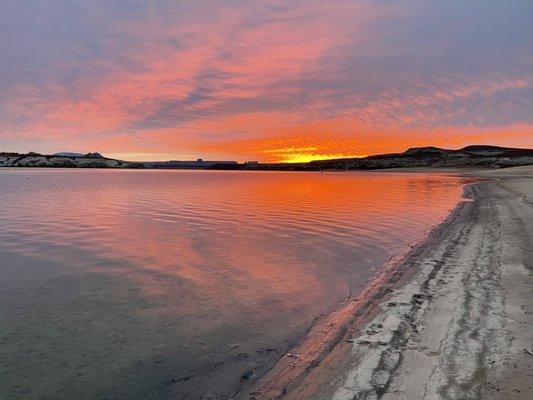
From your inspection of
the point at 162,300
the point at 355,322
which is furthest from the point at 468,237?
the point at 162,300

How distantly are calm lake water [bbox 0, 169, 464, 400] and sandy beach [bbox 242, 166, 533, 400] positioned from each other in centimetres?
82

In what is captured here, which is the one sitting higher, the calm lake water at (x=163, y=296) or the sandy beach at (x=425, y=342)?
the sandy beach at (x=425, y=342)

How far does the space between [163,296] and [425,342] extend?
21.4 feet

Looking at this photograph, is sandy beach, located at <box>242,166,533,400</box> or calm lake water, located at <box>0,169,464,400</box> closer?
sandy beach, located at <box>242,166,533,400</box>

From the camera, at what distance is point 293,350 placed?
291 inches

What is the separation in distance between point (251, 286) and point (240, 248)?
5.00 metres

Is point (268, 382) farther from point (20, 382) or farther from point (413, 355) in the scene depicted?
point (20, 382)

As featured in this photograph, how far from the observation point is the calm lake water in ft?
21.7

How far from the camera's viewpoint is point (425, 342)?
682 centimetres

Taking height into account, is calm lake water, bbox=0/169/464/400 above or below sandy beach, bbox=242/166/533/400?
below

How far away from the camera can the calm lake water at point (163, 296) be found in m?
6.62

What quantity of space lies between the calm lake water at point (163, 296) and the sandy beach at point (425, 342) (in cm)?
82

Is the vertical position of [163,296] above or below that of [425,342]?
below

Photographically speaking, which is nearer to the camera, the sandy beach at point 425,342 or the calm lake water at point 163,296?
the sandy beach at point 425,342
